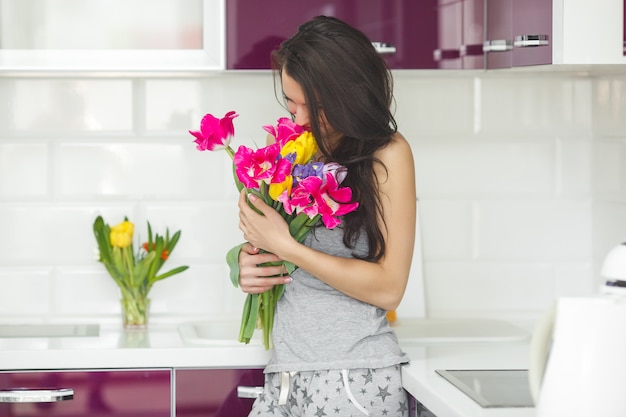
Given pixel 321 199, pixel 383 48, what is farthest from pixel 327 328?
pixel 383 48

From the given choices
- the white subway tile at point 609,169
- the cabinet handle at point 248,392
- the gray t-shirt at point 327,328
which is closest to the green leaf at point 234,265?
the gray t-shirt at point 327,328

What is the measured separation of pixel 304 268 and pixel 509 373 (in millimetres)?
463

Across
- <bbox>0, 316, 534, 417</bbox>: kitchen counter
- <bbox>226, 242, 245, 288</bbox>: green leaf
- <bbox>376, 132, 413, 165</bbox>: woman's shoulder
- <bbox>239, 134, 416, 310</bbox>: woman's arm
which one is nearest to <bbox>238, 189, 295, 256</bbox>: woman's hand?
<bbox>239, 134, 416, 310</bbox>: woman's arm

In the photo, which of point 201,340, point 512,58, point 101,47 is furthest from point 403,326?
point 101,47

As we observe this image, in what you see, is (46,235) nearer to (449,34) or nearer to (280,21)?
(280,21)

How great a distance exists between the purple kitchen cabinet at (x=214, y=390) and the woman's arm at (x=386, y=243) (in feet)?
1.41

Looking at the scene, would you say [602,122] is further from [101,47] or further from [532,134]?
[101,47]

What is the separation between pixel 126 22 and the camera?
2.58 metres

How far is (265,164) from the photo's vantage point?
1.90m

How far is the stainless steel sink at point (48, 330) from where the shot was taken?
2627 mm

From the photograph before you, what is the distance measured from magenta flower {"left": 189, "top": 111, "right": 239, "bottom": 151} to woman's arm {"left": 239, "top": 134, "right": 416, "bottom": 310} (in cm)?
13

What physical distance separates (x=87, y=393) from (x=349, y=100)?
2.98ft

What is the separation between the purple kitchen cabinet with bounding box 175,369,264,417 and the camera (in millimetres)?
2387

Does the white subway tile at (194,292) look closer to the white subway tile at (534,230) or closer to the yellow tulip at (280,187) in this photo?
the white subway tile at (534,230)
